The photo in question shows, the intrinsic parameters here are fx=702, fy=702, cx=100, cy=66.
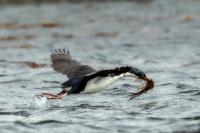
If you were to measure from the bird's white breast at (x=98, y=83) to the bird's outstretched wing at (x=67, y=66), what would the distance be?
18cm

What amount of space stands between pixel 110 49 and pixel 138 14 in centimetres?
850

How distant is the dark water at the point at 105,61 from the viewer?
1042 cm

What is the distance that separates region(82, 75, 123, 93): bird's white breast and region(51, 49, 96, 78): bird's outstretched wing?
0.18 meters

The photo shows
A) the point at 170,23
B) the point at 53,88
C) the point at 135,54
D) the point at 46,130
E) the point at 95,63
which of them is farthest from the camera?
the point at 170,23

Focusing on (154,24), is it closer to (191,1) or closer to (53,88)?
(191,1)

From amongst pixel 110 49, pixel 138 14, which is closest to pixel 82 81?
pixel 110 49

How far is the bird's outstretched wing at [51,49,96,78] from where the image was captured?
11.2m

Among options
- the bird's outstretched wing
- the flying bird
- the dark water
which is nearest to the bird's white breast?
the flying bird

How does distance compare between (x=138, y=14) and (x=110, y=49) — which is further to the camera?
(x=138, y=14)

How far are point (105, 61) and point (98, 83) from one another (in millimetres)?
7512

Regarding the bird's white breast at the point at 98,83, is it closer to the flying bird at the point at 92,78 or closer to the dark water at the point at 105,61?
the flying bird at the point at 92,78

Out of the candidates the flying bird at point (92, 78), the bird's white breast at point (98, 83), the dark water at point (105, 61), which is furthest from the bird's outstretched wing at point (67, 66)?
the dark water at point (105, 61)

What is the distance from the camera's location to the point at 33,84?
15047 millimetres

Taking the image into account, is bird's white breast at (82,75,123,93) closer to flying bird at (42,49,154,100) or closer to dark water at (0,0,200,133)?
flying bird at (42,49,154,100)
